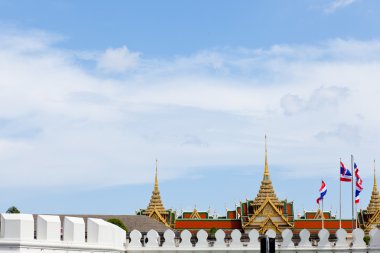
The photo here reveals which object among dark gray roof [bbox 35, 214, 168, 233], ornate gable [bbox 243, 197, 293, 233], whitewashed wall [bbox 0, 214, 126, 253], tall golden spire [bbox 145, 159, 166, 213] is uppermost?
tall golden spire [bbox 145, 159, 166, 213]

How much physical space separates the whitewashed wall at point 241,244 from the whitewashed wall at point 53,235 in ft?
4.68

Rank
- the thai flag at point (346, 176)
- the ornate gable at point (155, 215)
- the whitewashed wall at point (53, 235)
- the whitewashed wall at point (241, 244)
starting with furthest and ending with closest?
the ornate gable at point (155, 215)
the thai flag at point (346, 176)
the whitewashed wall at point (241, 244)
the whitewashed wall at point (53, 235)

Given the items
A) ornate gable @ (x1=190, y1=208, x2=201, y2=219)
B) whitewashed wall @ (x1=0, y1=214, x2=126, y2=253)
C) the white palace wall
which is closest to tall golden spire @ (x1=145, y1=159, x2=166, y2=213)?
ornate gable @ (x1=190, y1=208, x2=201, y2=219)

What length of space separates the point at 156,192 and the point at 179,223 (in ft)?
27.7

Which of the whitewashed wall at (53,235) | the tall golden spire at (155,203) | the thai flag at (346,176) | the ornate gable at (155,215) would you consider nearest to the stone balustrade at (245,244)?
the whitewashed wall at (53,235)

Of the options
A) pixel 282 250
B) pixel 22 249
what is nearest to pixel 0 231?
pixel 22 249

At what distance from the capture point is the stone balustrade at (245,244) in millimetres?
28625

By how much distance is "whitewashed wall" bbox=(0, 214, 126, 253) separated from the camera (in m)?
22.0

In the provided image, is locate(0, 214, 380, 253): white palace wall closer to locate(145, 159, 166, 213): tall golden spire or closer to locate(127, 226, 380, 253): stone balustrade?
locate(127, 226, 380, 253): stone balustrade

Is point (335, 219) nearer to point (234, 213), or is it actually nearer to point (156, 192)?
point (234, 213)

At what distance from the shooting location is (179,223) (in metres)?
106

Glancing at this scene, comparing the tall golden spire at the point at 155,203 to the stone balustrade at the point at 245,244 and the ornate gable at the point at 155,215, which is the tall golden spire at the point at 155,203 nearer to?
the ornate gable at the point at 155,215

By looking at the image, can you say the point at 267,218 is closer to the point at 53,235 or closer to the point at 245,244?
the point at 245,244

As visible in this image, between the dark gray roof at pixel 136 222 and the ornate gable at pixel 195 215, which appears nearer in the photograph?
the dark gray roof at pixel 136 222
